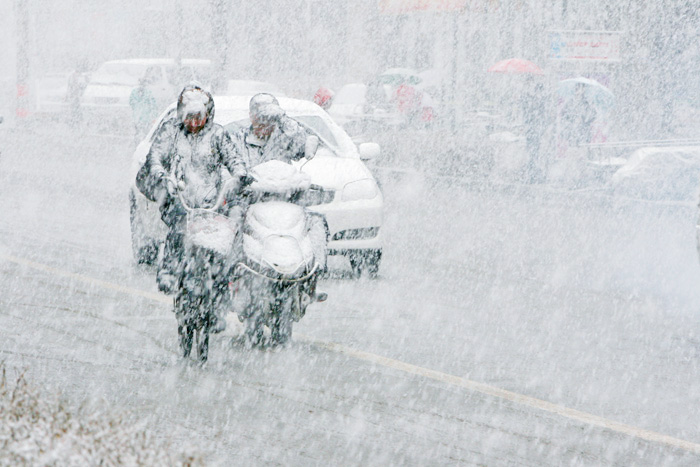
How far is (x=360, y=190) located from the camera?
406 inches

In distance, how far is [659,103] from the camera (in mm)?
31438

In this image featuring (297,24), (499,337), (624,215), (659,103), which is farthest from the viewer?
(297,24)

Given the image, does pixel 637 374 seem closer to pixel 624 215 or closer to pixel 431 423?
pixel 431 423

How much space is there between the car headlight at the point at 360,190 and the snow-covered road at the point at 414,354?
736 mm

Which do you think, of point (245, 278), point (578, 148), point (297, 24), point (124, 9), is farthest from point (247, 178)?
point (124, 9)

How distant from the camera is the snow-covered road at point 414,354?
5555 mm

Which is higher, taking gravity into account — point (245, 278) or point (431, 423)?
point (245, 278)

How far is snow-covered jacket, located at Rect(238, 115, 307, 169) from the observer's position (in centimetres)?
731

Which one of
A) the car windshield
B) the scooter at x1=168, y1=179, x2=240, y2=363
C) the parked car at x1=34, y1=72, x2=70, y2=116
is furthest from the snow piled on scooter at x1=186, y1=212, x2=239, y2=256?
the parked car at x1=34, y1=72, x2=70, y2=116

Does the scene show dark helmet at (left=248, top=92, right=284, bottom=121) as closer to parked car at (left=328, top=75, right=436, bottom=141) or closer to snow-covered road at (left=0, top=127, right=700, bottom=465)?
snow-covered road at (left=0, top=127, right=700, bottom=465)

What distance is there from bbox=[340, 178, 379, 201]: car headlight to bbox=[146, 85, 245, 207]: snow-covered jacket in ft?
10.3

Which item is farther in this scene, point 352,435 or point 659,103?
point 659,103

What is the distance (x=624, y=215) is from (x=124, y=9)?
37275 millimetres

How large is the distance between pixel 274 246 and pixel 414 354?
1.26 meters
